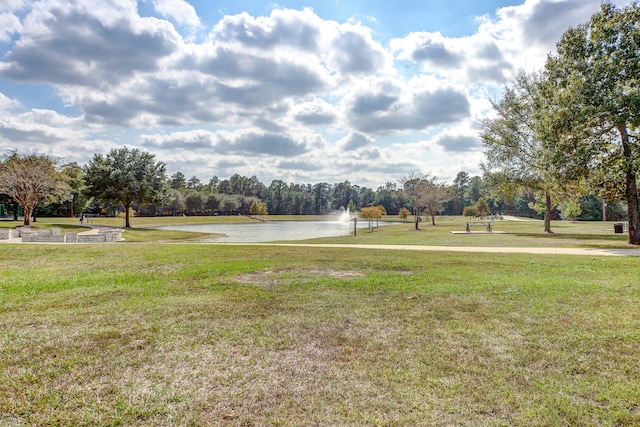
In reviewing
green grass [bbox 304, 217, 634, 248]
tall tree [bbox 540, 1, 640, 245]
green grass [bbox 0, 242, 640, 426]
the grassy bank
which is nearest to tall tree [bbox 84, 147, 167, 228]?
the grassy bank

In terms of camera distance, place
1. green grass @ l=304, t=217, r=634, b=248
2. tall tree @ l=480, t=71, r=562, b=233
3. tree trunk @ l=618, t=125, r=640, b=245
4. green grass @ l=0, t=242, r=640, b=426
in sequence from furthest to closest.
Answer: tall tree @ l=480, t=71, r=562, b=233
green grass @ l=304, t=217, r=634, b=248
tree trunk @ l=618, t=125, r=640, b=245
green grass @ l=0, t=242, r=640, b=426

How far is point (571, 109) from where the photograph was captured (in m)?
15.0

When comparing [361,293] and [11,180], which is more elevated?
[11,180]

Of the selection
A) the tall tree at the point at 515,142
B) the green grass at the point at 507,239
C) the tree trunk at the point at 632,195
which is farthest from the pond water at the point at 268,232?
the tree trunk at the point at 632,195

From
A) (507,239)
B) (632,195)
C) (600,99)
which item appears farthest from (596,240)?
(600,99)

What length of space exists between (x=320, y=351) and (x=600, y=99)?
54.3ft

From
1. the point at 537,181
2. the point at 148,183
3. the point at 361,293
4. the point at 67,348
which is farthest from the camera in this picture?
the point at 148,183

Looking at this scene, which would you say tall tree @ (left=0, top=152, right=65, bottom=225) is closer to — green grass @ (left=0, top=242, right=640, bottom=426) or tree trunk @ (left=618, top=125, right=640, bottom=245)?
green grass @ (left=0, top=242, right=640, bottom=426)

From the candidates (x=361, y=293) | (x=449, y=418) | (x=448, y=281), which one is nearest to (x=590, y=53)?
(x=448, y=281)

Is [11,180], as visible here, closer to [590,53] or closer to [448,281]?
[448,281]

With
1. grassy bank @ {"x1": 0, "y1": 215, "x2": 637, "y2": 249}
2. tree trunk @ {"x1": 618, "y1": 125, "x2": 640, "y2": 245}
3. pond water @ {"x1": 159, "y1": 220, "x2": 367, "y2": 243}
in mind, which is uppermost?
tree trunk @ {"x1": 618, "y1": 125, "x2": 640, "y2": 245}

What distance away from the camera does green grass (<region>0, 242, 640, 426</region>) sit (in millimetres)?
2967

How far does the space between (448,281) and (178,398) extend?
6.07 meters

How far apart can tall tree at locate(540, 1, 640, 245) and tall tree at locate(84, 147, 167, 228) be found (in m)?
35.6
